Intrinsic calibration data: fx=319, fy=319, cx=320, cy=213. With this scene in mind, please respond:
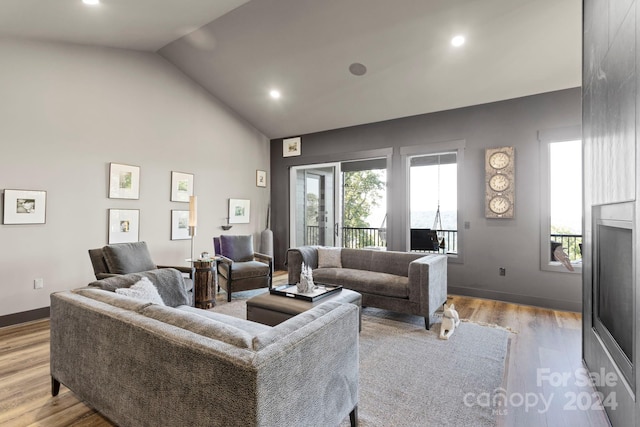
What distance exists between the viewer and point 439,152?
498 centimetres

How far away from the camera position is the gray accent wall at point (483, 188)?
4.16 m

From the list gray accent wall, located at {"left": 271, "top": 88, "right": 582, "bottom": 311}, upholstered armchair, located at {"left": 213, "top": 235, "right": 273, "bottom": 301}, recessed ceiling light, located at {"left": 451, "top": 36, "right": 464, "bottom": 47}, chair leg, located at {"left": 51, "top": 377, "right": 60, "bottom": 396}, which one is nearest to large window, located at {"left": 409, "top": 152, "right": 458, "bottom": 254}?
gray accent wall, located at {"left": 271, "top": 88, "right": 582, "bottom": 311}

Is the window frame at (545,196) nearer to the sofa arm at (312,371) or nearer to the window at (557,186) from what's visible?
the window at (557,186)

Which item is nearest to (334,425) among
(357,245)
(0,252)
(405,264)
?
(405,264)

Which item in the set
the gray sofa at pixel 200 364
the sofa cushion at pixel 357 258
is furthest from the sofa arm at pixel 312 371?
the sofa cushion at pixel 357 258

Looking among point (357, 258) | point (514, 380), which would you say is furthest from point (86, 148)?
point (514, 380)

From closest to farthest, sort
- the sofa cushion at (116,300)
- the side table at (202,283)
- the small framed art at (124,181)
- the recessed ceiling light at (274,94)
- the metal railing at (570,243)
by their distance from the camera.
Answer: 1. the sofa cushion at (116,300)
2. the side table at (202,283)
3. the small framed art at (124,181)
4. the metal railing at (570,243)
5. the recessed ceiling light at (274,94)

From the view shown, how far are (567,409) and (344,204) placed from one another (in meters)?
4.76

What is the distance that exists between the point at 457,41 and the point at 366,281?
9.89 feet

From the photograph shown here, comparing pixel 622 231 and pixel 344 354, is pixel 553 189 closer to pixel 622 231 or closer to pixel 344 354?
pixel 622 231

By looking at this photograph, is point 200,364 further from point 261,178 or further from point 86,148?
point 261,178

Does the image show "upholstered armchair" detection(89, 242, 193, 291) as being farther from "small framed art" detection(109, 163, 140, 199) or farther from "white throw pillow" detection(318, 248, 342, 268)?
"white throw pillow" detection(318, 248, 342, 268)

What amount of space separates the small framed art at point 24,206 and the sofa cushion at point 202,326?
318 centimetres

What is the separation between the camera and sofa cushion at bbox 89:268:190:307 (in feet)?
7.98
